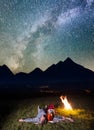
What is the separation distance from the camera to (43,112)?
70.2 ft

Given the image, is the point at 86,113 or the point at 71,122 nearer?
the point at 71,122

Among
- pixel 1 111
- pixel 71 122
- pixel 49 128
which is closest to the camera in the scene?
pixel 49 128

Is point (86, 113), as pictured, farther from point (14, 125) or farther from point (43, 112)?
point (14, 125)

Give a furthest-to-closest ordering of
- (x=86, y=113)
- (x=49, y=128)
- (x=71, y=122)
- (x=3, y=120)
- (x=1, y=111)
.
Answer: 1. (x=1, y=111)
2. (x=86, y=113)
3. (x=3, y=120)
4. (x=71, y=122)
5. (x=49, y=128)

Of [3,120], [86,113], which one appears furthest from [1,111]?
[86,113]

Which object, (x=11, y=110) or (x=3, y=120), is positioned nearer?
(x=3, y=120)

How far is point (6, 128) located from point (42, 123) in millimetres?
2524

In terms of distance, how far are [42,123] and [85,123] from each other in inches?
121

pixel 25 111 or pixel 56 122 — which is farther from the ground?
pixel 25 111

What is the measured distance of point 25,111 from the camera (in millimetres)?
26422

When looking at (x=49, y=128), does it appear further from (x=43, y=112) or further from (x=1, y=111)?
(x=1, y=111)

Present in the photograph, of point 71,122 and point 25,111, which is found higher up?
point 25,111

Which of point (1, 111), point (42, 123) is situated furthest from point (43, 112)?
point (1, 111)

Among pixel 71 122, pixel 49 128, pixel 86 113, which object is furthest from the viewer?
pixel 86 113
